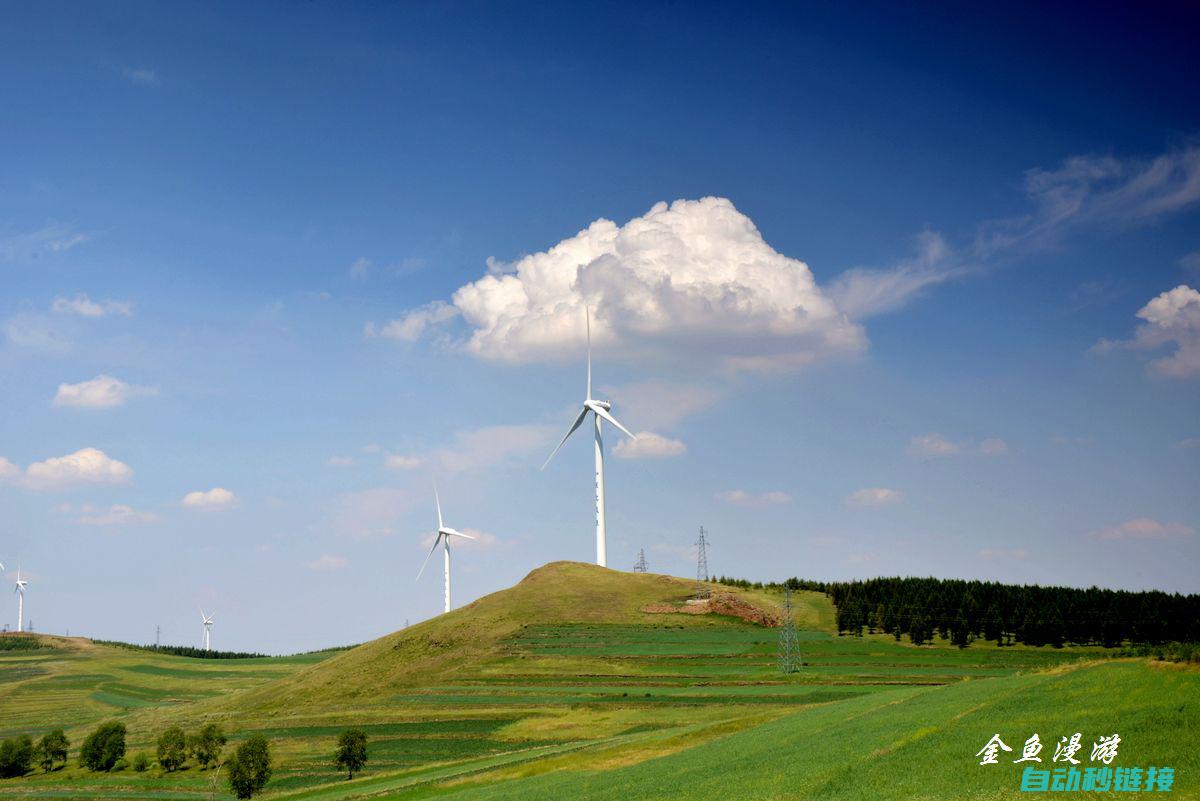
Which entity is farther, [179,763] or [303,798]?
[179,763]

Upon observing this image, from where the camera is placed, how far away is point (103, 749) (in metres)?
113

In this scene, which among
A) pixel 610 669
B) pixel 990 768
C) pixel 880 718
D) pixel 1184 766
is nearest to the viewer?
pixel 1184 766

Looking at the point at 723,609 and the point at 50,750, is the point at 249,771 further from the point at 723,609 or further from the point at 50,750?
the point at 723,609

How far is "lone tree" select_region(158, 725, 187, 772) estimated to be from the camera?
107 m

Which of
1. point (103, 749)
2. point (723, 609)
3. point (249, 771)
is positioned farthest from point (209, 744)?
point (723, 609)

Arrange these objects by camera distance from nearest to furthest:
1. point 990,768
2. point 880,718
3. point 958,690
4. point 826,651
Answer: point 990,768, point 880,718, point 958,690, point 826,651

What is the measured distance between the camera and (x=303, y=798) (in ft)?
259

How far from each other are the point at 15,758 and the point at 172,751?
26205 millimetres

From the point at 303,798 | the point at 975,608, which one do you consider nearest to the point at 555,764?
the point at 303,798

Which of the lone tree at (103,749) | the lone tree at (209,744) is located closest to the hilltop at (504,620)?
the lone tree at (103,749)

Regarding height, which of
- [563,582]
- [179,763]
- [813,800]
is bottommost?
[179,763]

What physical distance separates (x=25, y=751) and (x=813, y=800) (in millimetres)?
115405

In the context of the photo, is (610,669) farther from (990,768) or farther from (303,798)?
(990,768)

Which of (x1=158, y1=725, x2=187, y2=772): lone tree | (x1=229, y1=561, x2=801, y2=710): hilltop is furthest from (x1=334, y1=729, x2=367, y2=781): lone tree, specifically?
(x1=229, y1=561, x2=801, y2=710): hilltop
